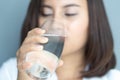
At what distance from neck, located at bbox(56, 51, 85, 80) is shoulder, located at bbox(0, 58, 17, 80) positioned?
0.54 ft

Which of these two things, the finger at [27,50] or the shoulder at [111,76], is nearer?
the finger at [27,50]

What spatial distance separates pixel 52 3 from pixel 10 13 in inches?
11.7

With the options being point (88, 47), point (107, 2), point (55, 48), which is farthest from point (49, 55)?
point (107, 2)

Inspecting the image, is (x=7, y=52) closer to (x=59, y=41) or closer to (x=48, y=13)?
(x=48, y=13)

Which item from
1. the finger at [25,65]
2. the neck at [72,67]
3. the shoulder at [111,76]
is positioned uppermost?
the finger at [25,65]

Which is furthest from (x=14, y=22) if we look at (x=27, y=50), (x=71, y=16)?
(x=27, y=50)

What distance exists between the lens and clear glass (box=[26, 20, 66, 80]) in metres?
0.59

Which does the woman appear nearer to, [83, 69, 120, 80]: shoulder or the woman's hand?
[83, 69, 120, 80]: shoulder

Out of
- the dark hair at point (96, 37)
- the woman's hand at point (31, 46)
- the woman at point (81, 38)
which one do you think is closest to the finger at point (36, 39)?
the woman's hand at point (31, 46)

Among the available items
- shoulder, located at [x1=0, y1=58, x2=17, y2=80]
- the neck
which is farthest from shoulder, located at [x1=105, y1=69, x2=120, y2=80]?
shoulder, located at [x1=0, y1=58, x2=17, y2=80]

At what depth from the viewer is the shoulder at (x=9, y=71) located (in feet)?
3.37

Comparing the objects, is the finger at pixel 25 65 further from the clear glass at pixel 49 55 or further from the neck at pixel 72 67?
the neck at pixel 72 67

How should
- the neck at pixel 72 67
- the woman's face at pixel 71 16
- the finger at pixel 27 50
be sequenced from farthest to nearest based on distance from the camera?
1. the neck at pixel 72 67
2. the woman's face at pixel 71 16
3. the finger at pixel 27 50

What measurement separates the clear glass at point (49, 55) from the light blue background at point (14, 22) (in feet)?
1.71
